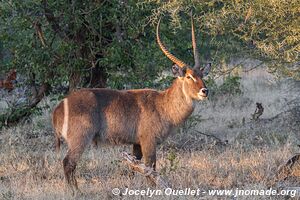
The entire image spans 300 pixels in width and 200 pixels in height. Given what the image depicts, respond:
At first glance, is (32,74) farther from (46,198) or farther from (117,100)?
(46,198)

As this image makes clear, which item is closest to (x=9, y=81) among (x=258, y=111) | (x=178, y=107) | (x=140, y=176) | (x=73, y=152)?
(x=73, y=152)

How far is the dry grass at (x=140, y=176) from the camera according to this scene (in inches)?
290

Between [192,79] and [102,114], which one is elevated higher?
[192,79]

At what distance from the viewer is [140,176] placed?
7816mm

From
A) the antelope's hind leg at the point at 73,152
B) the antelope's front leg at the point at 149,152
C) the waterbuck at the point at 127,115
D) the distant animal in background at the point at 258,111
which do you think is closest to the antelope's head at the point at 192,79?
the waterbuck at the point at 127,115

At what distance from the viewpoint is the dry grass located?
290 inches

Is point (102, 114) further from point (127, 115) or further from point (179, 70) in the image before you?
point (179, 70)

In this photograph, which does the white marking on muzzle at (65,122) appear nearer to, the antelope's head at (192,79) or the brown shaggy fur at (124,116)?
the brown shaggy fur at (124,116)

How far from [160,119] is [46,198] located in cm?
201

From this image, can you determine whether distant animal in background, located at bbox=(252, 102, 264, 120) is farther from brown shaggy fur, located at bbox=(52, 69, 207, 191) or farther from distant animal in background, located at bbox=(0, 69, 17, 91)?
distant animal in background, located at bbox=(0, 69, 17, 91)

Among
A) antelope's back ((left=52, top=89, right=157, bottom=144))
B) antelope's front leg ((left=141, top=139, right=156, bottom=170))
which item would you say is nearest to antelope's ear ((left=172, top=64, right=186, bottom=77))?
antelope's back ((left=52, top=89, right=157, bottom=144))

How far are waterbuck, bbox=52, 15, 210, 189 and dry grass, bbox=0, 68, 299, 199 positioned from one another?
0.36 m

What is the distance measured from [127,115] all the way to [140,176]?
2.63 feet

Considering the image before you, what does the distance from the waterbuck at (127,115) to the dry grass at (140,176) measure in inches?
14.4
